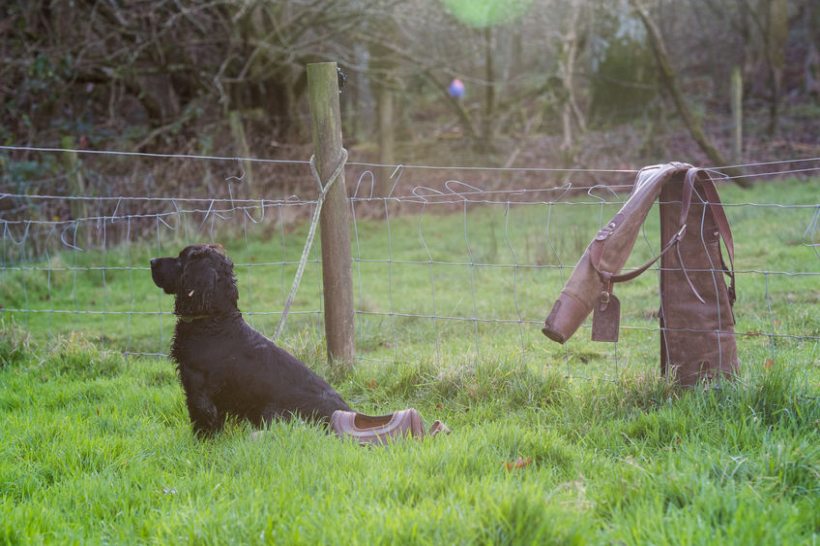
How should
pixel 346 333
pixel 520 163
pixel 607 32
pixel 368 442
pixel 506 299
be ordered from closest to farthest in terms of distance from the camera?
pixel 368 442, pixel 346 333, pixel 506 299, pixel 520 163, pixel 607 32

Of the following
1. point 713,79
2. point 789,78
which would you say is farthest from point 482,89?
point 789,78

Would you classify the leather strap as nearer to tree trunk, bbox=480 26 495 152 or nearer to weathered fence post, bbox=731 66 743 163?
weathered fence post, bbox=731 66 743 163

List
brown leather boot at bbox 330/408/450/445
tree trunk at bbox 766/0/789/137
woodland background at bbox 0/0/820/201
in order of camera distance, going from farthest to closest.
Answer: tree trunk at bbox 766/0/789/137, woodland background at bbox 0/0/820/201, brown leather boot at bbox 330/408/450/445

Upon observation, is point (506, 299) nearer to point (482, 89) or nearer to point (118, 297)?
point (118, 297)

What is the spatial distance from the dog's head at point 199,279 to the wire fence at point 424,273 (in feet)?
3.02

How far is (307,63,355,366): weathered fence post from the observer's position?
5.15 meters

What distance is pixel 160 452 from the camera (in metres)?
3.89

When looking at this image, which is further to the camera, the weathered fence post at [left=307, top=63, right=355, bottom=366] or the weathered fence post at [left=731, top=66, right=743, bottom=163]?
the weathered fence post at [left=731, top=66, right=743, bottom=163]

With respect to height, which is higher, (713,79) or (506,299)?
(713,79)

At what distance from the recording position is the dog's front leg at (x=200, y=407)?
4.08 m

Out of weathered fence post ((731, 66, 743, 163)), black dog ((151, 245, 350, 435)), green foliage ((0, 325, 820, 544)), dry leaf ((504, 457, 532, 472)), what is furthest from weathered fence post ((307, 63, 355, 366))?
weathered fence post ((731, 66, 743, 163))

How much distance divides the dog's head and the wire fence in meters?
0.92

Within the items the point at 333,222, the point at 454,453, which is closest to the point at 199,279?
the point at 333,222

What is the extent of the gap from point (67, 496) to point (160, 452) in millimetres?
584
